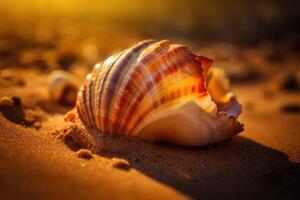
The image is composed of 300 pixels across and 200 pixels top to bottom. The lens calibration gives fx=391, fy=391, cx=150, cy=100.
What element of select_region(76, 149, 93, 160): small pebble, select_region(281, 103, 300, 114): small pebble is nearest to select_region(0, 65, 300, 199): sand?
select_region(76, 149, 93, 160): small pebble

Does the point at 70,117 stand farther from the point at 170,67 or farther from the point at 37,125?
the point at 170,67

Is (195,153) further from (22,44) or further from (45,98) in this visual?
(22,44)

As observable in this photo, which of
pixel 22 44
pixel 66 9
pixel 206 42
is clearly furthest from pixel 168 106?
pixel 66 9

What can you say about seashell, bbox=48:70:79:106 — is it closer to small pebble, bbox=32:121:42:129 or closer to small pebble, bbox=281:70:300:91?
small pebble, bbox=32:121:42:129

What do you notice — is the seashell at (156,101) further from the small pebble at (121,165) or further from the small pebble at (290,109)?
the small pebble at (290,109)

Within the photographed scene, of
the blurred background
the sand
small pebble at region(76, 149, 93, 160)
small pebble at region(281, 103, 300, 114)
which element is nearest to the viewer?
the sand

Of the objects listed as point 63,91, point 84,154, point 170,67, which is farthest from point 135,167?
point 63,91

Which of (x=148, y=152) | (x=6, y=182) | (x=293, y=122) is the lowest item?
(x=6, y=182)
